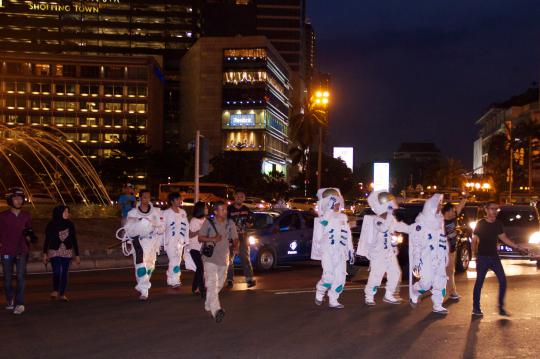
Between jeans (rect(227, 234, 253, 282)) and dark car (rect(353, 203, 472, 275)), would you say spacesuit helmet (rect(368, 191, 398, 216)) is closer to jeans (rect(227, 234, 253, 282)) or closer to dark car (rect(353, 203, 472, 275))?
jeans (rect(227, 234, 253, 282))

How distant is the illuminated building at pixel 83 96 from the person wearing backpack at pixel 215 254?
103m

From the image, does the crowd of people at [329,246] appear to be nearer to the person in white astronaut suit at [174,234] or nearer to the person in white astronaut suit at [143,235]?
the person in white astronaut suit at [143,235]

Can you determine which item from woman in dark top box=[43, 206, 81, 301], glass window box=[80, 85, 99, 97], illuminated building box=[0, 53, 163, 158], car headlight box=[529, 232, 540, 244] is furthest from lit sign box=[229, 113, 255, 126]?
woman in dark top box=[43, 206, 81, 301]

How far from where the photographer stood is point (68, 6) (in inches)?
5404

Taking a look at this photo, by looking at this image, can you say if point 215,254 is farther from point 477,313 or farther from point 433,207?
point 477,313

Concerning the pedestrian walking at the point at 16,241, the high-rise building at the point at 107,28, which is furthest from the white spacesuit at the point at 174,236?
the high-rise building at the point at 107,28

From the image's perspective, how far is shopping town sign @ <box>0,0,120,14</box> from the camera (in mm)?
136875

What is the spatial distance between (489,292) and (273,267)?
613 cm

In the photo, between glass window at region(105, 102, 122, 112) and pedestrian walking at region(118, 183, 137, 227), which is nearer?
pedestrian walking at region(118, 183, 137, 227)

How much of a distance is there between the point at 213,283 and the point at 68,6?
137245 millimetres

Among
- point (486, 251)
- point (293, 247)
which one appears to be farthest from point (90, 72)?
point (486, 251)

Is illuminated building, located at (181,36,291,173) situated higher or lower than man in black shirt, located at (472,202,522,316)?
higher

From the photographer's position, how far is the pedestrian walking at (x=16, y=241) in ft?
35.2

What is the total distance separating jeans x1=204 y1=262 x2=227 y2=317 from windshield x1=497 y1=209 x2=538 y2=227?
12980mm
